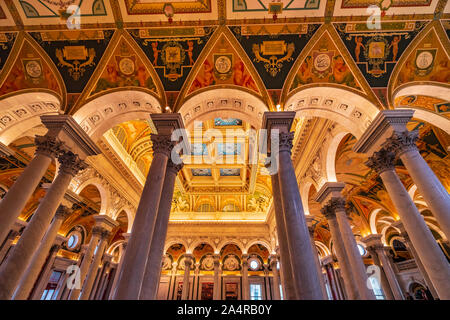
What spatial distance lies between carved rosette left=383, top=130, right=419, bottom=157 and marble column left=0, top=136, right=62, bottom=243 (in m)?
9.04

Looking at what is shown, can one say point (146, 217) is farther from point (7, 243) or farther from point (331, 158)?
point (7, 243)

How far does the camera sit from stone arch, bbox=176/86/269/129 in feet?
23.4

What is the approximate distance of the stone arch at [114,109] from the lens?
712 centimetres

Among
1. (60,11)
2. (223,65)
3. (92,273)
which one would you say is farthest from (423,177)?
(92,273)

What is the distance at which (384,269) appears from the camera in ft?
39.1

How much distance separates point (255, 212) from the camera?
17281 mm

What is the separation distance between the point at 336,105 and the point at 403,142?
2.45 metres

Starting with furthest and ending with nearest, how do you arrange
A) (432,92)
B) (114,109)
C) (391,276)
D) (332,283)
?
1. (332,283)
2. (391,276)
3. (114,109)
4. (432,92)

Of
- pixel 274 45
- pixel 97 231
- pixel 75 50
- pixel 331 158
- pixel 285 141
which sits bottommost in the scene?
pixel 97 231

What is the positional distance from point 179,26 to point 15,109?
6.30 m

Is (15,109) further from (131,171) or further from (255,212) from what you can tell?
(255,212)

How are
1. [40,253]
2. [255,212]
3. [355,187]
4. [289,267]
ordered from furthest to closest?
[255,212] < [355,187] < [40,253] < [289,267]

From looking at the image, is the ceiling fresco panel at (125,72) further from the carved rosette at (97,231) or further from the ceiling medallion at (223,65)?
the carved rosette at (97,231)
